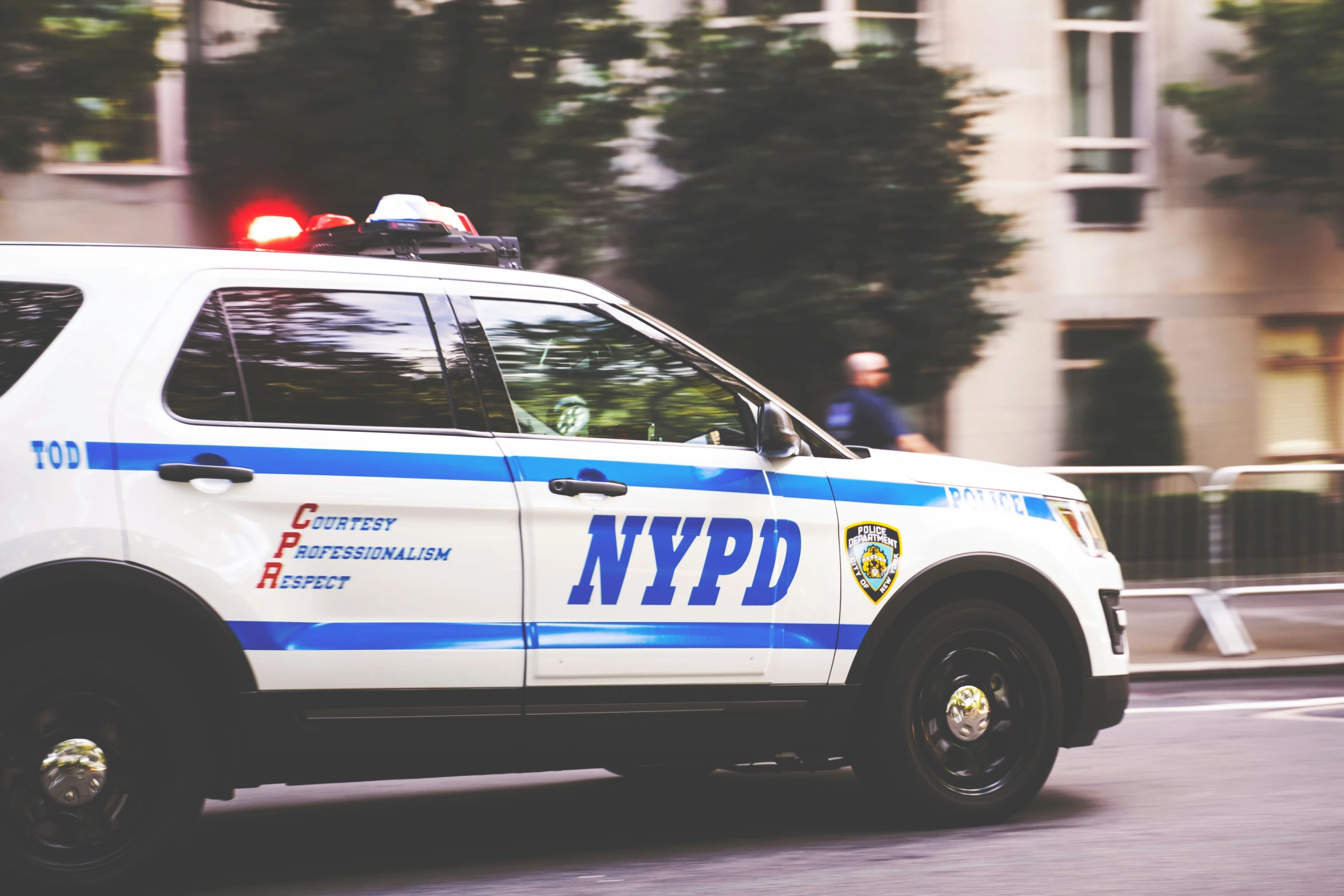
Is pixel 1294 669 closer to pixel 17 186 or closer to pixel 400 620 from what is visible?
pixel 400 620

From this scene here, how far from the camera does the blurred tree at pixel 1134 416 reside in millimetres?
16078

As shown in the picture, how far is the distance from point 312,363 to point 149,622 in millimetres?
878

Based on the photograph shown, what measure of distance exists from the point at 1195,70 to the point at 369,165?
10.3m

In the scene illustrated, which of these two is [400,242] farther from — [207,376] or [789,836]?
[789,836]

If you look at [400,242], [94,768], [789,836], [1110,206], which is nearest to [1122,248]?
[1110,206]

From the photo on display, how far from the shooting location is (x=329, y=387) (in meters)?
4.49

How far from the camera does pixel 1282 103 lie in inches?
609

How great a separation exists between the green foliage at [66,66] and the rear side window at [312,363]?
5087 mm

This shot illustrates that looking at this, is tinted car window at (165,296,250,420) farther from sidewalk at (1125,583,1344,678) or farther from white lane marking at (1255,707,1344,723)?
sidewalk at (1125,583,1344,678)

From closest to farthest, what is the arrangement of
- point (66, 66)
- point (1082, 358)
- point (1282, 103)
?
point (66, 66) → point (1282, 103) → point (1082, 358)

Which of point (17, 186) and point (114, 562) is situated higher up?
point (17, 186)

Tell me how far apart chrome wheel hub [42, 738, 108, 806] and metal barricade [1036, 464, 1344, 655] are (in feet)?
23.5

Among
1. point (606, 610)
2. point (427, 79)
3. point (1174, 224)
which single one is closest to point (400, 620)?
point (606, 610)

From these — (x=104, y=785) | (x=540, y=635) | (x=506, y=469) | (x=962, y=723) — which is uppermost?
(x=506, y=469)
